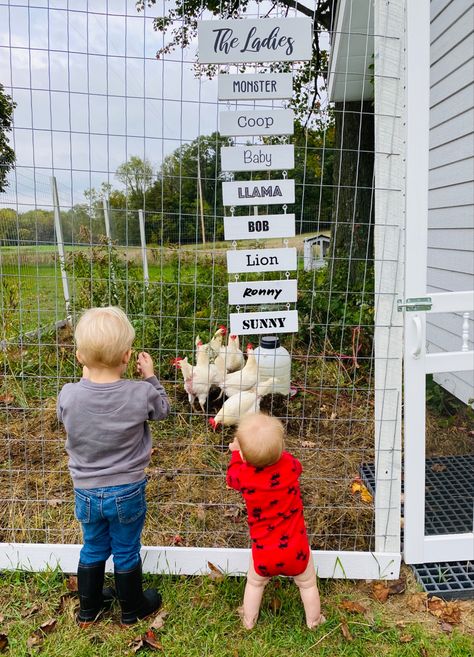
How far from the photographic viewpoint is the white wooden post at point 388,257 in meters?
1.92

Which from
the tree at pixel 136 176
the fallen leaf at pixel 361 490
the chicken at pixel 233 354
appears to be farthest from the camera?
the chicken at pixel 233 354

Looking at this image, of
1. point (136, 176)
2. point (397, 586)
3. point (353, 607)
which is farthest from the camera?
point (136, 176)

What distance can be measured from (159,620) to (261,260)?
59.9 inches

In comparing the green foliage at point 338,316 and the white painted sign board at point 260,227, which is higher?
the white painted sign board at point 260,227

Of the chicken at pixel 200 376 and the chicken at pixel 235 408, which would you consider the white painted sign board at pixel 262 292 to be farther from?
the chicken at pixel 200 376

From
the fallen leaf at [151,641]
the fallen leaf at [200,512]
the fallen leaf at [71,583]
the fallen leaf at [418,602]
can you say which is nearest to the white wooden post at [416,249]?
the fallen leaf at [418,602]

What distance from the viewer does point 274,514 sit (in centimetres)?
185

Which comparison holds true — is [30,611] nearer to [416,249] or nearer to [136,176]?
[136,176]

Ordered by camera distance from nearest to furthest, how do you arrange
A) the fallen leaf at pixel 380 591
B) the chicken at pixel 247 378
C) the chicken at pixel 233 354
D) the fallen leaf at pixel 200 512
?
the fallen leaf at pixel 380 591
the fallen leaf at pixel 200 512
the chicken at pixel 247 378
the chicken at pixel 233 354

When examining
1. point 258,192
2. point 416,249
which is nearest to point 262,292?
point 258,192

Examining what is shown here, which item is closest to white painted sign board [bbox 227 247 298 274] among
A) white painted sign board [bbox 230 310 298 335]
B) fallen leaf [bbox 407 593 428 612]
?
white painted sign board [bbox 230 310 298 335]

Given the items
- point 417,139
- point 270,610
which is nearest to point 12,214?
point 417,139

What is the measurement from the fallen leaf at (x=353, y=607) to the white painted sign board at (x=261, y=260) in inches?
56.3

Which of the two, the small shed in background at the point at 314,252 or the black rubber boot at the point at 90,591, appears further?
the small shed in background at the point at 314,252
